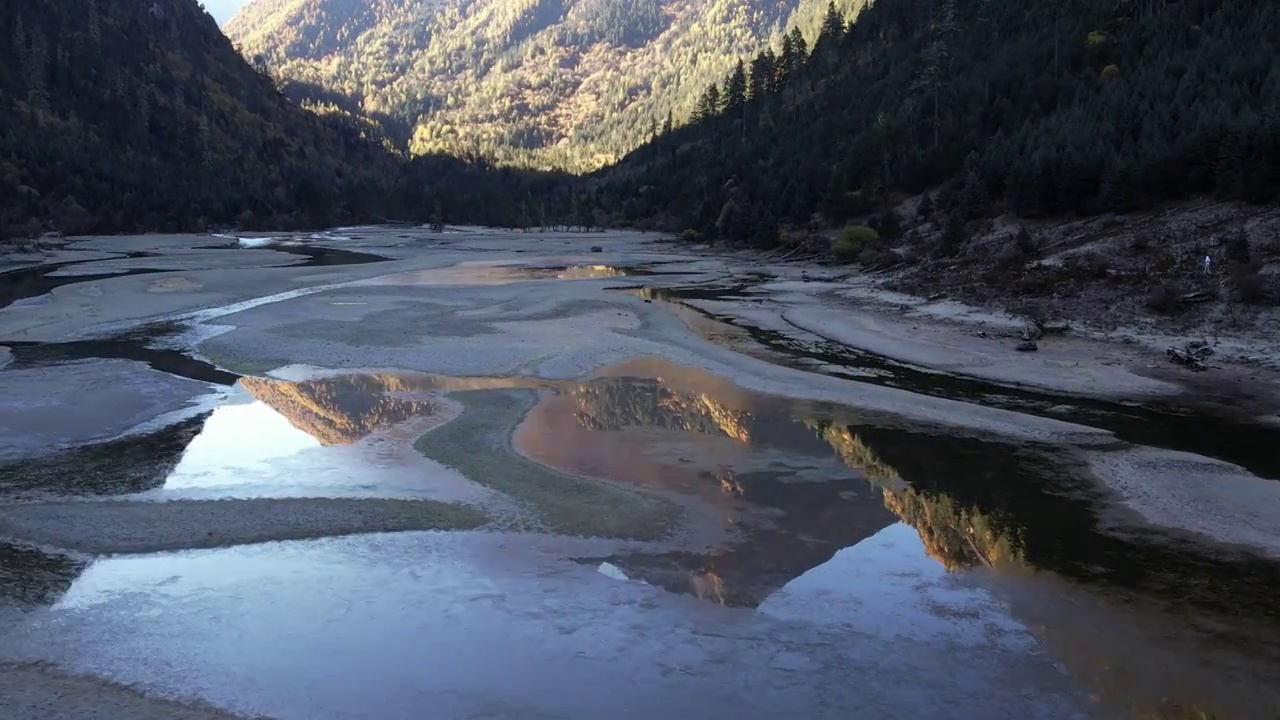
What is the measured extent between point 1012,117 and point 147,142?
5569 inches

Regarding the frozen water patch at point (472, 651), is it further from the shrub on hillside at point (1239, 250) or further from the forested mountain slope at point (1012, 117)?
the forested mountain slope at point (1012, 117)

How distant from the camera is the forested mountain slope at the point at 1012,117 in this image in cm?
3562

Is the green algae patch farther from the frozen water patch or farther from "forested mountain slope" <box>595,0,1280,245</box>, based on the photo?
"forested mountain slope" <box>595,0,1280,245</box>

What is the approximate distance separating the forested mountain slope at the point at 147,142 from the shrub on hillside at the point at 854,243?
7725cm

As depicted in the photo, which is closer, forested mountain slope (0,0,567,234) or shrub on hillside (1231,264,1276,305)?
shrub on hillside (1231,264,1276,305)

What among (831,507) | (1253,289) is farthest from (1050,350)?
(831,507)

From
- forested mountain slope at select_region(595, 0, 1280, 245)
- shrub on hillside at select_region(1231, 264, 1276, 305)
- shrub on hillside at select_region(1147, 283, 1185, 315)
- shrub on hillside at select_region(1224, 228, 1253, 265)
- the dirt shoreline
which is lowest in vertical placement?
the dirt shoreline

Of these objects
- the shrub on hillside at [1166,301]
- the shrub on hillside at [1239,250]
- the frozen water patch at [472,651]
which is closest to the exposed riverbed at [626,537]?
the frozen water patch at [472,651]

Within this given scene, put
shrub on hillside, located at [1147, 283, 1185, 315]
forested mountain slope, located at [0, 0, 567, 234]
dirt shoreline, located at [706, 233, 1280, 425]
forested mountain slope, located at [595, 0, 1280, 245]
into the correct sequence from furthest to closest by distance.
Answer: forested mountain slope, located at [0, 0, 567, 234] < forested mountain slope, located at [595, 0, 1280, 245] < shrub on hillside, located at [1147, 283, 1185, 315] < dirt shoreline, located at [706, 233, 1280, 425]

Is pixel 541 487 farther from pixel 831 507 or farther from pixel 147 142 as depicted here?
pixel 147 142

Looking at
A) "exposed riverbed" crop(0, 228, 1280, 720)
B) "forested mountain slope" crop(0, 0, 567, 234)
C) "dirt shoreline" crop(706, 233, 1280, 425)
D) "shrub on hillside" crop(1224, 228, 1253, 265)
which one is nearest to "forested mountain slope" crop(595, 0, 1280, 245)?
"shrub on hillside" crop(1224, 228, 1253, 265)

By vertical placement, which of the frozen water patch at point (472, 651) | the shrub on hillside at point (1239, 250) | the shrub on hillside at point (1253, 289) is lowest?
the frozen water patch at point (472, 651)

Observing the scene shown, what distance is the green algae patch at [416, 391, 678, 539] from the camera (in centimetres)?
1120

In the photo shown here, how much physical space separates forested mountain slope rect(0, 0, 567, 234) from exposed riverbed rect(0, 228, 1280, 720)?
8085 centimetres
